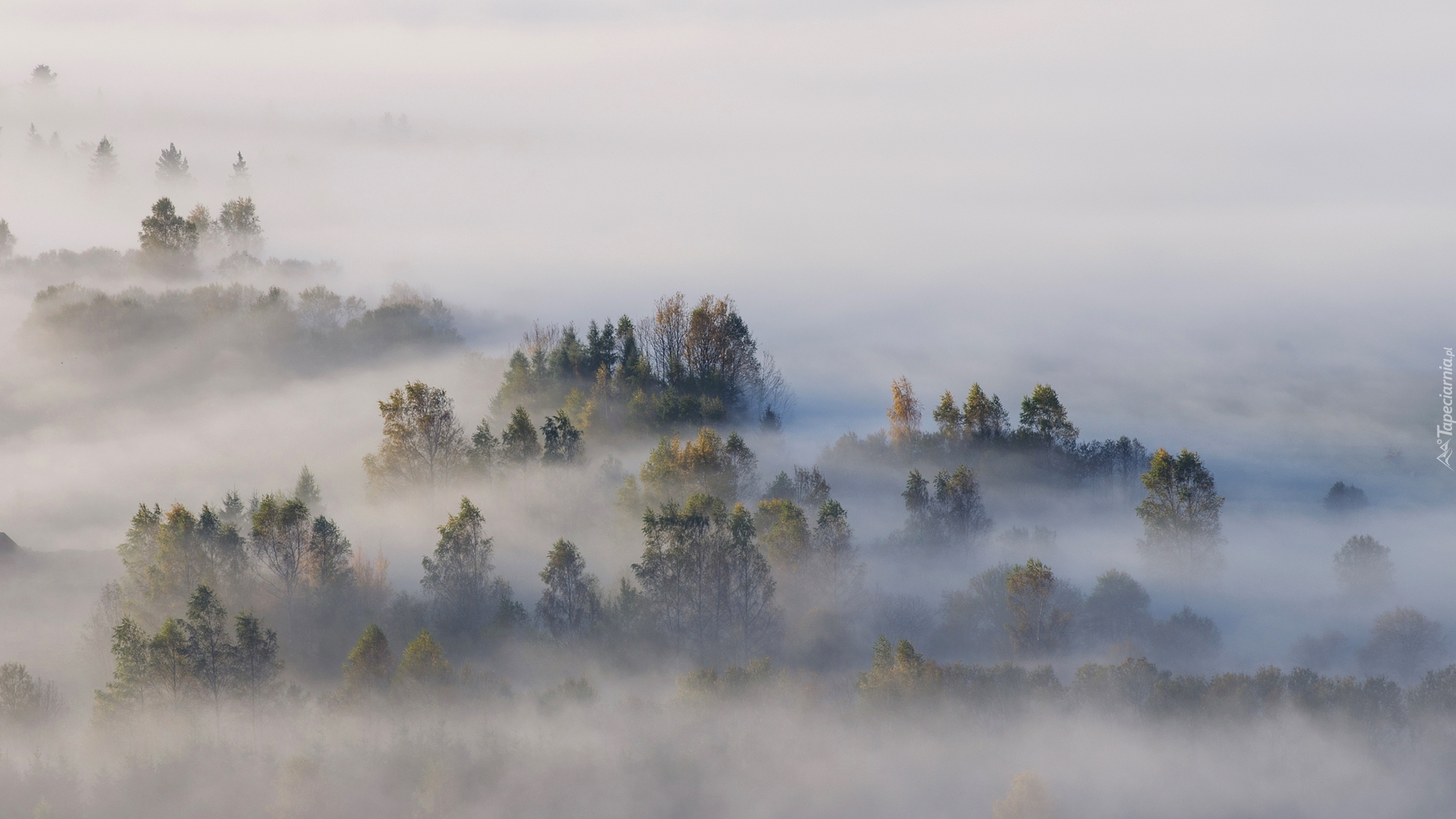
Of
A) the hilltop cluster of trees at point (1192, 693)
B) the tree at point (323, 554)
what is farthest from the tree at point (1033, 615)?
the tree at point (323, 554)

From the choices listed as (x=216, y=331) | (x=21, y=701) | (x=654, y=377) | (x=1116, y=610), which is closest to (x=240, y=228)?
(x=216, y=331)

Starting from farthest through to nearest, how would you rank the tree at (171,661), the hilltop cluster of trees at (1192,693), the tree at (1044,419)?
the tree at (1044,419)
the hilltop cluster of trees at (1192,693)
the tree at (171,661)

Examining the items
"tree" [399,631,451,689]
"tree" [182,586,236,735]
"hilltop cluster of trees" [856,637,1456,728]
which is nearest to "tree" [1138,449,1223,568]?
"hilltop cluster of trees" [856,637,1456,728]

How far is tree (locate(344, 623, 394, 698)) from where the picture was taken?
9519cm

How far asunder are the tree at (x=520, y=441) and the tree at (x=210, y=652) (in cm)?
2843

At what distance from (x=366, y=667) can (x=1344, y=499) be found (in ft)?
362

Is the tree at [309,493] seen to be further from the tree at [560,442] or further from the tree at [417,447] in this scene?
the tree at [560,442]

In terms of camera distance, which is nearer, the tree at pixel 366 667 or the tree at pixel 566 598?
the tree at pixel 366 667

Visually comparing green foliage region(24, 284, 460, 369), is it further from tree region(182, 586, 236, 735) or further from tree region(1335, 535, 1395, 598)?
tree region(1335, 535, 1395, 598)

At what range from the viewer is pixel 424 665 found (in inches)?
3812

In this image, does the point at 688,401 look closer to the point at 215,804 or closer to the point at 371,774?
the point at 371,774

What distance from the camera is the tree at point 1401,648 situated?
116m

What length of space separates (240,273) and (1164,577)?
374 feet

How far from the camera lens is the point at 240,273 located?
167 metres
